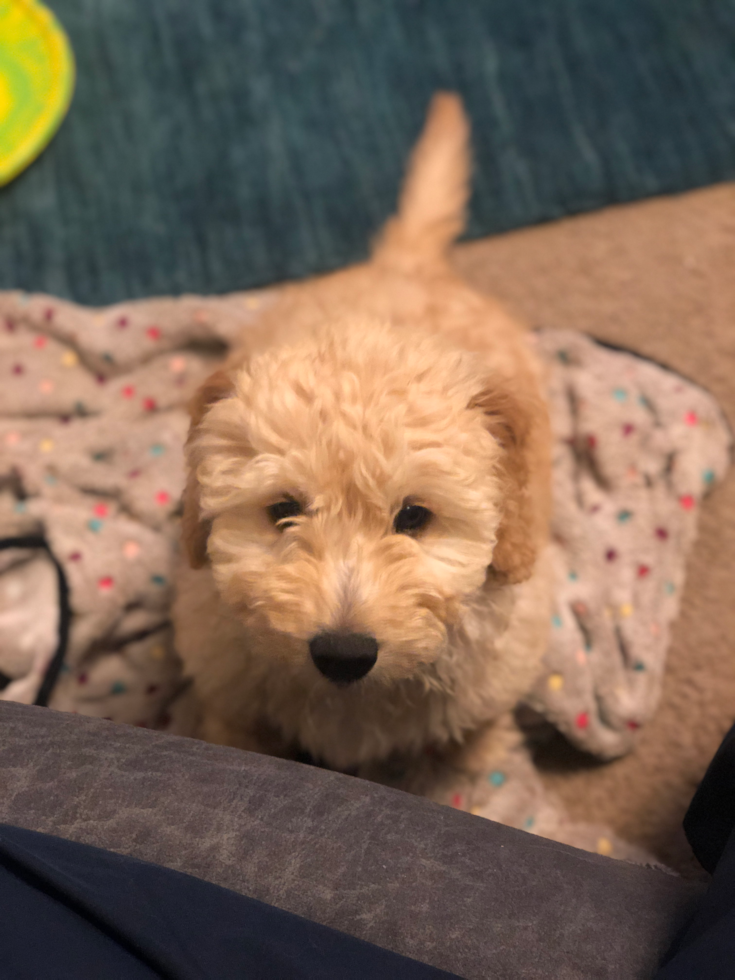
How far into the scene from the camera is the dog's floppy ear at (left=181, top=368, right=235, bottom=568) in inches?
41.8

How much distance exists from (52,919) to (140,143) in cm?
215

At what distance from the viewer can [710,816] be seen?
1.07 meters

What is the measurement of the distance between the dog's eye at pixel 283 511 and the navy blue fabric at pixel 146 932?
0.44m

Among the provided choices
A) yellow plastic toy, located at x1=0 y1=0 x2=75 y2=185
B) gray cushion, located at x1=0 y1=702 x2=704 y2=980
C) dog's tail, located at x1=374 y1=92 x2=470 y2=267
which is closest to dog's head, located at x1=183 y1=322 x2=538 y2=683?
gray cushion, located at x1=0 y1=702 x2=704 y2=980

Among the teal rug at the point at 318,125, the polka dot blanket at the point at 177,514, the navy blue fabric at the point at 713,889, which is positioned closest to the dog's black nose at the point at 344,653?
the navy blue fabric at the point at 713,889

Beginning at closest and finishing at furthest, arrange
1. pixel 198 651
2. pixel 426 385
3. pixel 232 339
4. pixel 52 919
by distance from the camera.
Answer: pixel 52 919
pixel 426 385
pixel 198 651
pixel 232 339

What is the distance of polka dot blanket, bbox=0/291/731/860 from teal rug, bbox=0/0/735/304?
32cm

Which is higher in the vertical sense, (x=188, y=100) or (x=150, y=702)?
(x=188, y=100)

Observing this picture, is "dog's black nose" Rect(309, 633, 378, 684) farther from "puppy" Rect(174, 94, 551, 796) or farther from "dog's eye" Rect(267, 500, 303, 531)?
"dog's eye" Rect(267, 500, 303, 531)

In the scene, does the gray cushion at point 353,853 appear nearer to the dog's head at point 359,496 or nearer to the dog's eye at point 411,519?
the dog's head at point 359,496

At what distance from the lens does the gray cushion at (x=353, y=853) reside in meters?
0.81

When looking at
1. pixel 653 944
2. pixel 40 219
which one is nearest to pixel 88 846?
pixel 653 944

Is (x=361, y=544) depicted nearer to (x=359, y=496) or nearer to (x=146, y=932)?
(x=359, y=496)

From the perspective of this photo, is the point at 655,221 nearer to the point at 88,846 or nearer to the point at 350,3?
the point at 350,3
